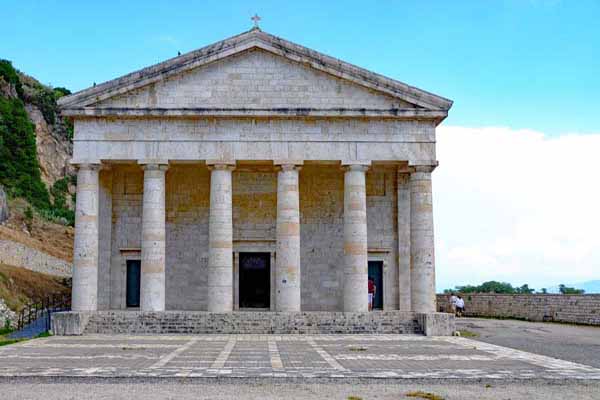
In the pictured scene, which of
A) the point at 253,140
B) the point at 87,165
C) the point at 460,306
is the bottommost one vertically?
the point at 460,306

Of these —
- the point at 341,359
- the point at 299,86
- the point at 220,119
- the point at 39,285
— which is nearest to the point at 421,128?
the point at 299,86

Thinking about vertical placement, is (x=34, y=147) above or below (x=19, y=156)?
above

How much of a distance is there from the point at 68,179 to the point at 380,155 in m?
52.7

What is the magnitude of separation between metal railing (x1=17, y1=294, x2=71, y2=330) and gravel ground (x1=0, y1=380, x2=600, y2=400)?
1934 centimetres

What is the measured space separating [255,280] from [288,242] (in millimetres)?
5275

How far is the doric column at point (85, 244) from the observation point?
29.6 meters

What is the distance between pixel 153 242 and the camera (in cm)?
2975

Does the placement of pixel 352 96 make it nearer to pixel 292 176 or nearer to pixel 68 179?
pixel 292 176

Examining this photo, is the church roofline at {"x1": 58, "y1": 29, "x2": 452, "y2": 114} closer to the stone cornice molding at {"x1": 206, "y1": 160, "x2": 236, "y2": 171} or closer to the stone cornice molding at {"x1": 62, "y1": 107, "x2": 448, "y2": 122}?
the stone cornice molding at {"x1": 62, "y1": 107, "x2": 448, "y2": 122}

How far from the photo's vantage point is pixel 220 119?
1185 inches

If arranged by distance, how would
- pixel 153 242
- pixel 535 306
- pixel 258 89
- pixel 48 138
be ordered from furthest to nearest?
pixel 48 138, pixel 535 306, pixel 258 89, pixel 153 242

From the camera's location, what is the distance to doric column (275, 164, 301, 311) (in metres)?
29.7

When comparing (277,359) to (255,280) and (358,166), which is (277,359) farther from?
(255,280)

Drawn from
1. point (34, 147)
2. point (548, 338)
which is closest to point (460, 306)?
point (548, 338)
